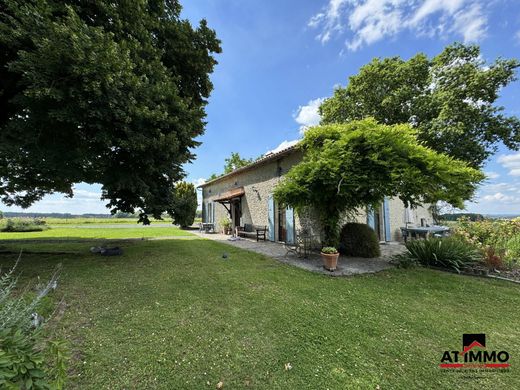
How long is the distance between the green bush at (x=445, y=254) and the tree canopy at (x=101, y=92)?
27.8 ft

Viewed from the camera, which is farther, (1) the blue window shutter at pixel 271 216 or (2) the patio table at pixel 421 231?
(1) the blue window shutter at pixel 271 216

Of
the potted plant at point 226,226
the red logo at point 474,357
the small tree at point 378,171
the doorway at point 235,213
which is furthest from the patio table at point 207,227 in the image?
the red logo at point 474,357

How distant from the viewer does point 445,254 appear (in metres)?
6.97

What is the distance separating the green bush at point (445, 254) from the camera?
6.73 m

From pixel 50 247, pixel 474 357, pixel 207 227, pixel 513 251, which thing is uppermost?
pixel 207 227

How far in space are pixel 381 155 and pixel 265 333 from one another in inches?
228

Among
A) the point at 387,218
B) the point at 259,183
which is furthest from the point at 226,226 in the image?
the point at 387,218

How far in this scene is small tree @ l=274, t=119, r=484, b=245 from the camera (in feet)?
21.4

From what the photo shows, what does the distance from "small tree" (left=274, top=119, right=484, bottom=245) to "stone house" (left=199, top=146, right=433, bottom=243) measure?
2.39 metres

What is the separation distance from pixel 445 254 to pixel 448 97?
1252 centimetres

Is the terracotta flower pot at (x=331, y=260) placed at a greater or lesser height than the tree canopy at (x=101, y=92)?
lesser

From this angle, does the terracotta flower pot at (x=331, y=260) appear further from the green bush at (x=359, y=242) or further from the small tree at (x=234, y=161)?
the small tree at (x=234, y=161)

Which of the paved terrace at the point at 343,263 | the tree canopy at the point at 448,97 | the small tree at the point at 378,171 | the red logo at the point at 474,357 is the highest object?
the tree canopy at the point at 448,97

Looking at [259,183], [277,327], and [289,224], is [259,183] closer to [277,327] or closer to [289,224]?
[289,224]
